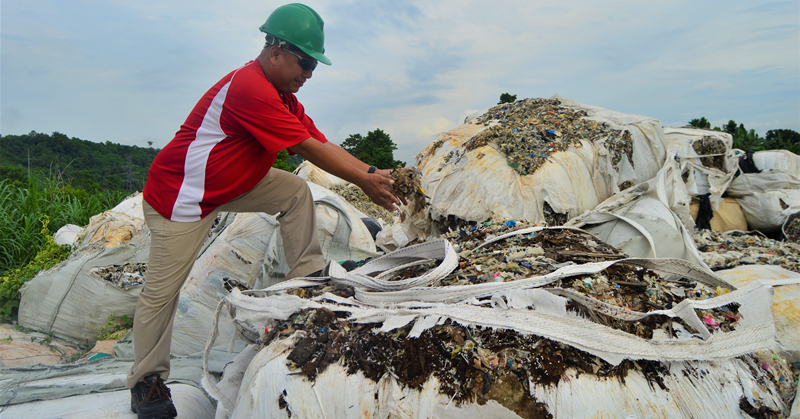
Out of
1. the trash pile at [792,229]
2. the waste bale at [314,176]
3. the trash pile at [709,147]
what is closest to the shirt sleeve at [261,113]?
the waste bale at [314,176]

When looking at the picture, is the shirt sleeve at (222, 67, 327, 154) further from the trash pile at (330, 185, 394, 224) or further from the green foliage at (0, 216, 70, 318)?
the trash pile at (330, 185, 394, 224)

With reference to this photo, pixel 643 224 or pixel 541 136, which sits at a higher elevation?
pixel 541 136

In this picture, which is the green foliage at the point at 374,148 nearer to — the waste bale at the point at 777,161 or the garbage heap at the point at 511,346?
the waste bale at the point at 777,161

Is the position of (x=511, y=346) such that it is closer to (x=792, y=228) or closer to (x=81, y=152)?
(x=792, y=228)

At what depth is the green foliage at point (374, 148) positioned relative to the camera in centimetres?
1425

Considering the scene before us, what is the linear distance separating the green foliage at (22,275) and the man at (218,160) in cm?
231

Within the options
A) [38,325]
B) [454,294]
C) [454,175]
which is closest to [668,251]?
[454,175]

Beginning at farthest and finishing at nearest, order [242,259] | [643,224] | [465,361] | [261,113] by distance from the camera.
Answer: [242,259], [643,224], [261,113], [465,361]

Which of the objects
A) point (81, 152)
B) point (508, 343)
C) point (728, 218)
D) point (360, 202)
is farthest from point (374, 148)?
point (81, 152)

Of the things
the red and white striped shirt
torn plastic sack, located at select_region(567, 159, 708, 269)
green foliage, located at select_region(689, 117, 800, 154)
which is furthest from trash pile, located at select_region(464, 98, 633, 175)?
green foliage, located at select_region(689, 117, 800, 154)

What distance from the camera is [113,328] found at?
2.88 m

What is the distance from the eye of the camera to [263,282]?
2.47 m

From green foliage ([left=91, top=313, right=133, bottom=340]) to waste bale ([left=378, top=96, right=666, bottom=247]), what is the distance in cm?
184

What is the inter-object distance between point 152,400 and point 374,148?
13.5 meters
